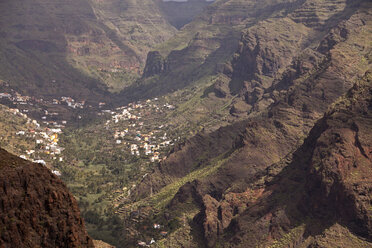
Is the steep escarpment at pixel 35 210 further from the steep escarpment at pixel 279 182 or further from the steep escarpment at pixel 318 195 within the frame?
the steep escarpment at pixel 279 182

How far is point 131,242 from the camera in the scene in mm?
115562

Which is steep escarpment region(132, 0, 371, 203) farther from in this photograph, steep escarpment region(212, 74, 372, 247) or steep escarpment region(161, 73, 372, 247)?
steep escarpment region(212, 74, 372, 247)

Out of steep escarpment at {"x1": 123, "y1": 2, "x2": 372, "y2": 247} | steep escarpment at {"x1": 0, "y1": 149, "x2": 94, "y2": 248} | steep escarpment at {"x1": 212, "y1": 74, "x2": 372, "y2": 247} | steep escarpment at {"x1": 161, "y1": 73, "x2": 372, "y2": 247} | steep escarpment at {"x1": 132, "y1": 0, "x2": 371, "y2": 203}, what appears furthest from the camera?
steep escarpment at {"x1": 132, "y1": 0, "x2": 371, "y2": 203}

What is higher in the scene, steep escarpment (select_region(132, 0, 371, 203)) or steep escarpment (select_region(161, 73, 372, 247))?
steep escarpment (select_region(132, 0, 371, 203))

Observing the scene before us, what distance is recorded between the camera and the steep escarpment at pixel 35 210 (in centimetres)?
4812

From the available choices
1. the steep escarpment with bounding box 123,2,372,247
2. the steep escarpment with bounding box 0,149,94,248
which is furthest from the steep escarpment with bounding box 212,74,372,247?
the steep escarpment with bounding box 0,149,94,248

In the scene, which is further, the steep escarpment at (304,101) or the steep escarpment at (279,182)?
the steep escarpment at (304,101)

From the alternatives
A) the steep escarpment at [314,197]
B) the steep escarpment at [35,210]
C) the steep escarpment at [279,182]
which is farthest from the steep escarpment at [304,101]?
the steep escarpment at [35,210]

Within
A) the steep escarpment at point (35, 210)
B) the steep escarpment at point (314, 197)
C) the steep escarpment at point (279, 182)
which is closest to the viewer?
the steep escarpment at point (35, 210)

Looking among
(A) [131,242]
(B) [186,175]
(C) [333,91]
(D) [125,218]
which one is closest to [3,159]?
(A) [131,242]

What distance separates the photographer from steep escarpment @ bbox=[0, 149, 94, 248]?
4812 centimetres

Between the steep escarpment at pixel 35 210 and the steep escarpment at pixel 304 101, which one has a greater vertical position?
the steep escarpment at pixel 304 101

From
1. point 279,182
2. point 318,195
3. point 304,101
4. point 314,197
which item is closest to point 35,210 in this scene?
point 318,195

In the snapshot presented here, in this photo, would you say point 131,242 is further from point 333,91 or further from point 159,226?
point 333,91
